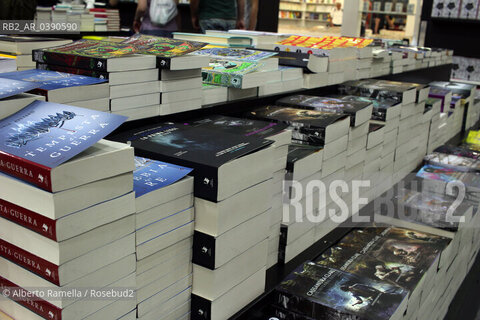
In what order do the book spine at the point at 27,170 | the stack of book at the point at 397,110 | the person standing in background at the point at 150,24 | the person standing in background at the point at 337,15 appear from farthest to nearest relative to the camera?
1. the person standing in background at the point at 337,15
2. the person standing in background at the point at 150,24
3. the stack of book at the point at 397,110
4. the book spine at the point at 27,170

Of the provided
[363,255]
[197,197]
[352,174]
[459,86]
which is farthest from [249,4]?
[197,197]

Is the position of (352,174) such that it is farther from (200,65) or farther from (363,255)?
(200,65)

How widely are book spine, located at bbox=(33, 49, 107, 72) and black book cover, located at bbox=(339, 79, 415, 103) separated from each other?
1.46 m

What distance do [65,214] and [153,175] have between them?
0.87 ft

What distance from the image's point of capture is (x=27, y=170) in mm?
804

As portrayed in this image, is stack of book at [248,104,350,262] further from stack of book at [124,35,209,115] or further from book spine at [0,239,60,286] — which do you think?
book spine at [0,239,60,286]

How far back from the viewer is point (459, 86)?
3.75 meters

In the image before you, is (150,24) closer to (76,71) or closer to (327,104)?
(327,104)

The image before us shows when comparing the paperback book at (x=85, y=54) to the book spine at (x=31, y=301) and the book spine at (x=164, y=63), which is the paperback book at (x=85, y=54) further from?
the book spine at (x=31, y=301)

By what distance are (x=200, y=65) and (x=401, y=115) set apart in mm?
1255

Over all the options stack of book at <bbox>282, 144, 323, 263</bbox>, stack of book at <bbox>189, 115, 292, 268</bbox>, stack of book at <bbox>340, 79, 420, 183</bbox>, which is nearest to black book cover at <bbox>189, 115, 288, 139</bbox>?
stack of book at <bbox>189, 115, 292, 268</bbox>

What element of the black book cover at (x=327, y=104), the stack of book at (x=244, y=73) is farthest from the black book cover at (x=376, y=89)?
the stack of book at (x=244, y=73)

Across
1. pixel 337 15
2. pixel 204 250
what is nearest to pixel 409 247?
pixel 204 250

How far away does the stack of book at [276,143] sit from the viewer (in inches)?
54.7
